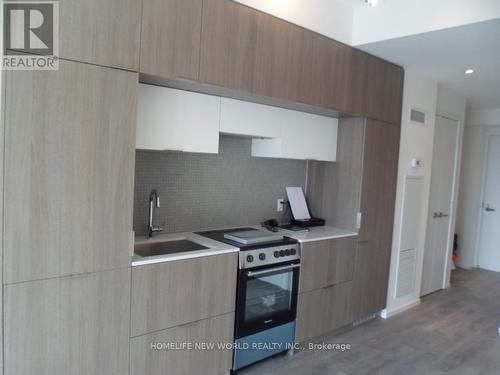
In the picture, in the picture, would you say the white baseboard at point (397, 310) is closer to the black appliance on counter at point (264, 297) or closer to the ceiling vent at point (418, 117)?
the black appliance on counter at point (264, 297)

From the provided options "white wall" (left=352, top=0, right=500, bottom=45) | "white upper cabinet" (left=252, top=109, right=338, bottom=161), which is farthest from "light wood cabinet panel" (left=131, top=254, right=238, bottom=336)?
"white wall" (left=352, top=0, right=500, bottom=45)

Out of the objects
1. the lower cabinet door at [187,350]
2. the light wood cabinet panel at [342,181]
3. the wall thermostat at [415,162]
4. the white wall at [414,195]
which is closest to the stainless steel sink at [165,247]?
the lower cabinet door at [187,350]

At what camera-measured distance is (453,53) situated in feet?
10.3

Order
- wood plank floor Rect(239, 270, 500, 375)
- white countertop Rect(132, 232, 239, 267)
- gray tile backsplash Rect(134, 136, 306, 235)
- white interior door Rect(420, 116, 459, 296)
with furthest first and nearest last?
white interior door Rect(420, 116, 459, 296) < wood plank floor Rect(239, 270, 500, 375) < gray tile backsplash Rect(134, 136, 306, 235) < white countertop Rect(132, 232, 239, 267)

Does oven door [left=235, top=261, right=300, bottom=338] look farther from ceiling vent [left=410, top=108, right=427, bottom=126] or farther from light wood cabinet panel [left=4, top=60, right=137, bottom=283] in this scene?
ceiling vent [left=410, top=108, right=427, bottom=126]

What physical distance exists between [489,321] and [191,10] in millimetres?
4278

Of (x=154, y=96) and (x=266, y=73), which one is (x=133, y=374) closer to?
(x=154, y=96)

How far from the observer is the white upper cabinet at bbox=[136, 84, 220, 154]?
2.30 m

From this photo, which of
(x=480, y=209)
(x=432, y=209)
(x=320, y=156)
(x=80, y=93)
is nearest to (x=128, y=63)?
(x=80, y=93)

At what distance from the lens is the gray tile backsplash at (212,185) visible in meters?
2.76

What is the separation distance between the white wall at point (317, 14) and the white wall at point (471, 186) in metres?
4.01

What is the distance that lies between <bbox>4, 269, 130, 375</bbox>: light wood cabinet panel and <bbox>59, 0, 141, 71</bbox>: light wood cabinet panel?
112 cm

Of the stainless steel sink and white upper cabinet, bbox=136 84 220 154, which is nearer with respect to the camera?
white upper cabinet, bbox=136 84 220 154

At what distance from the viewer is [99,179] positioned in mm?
1943
